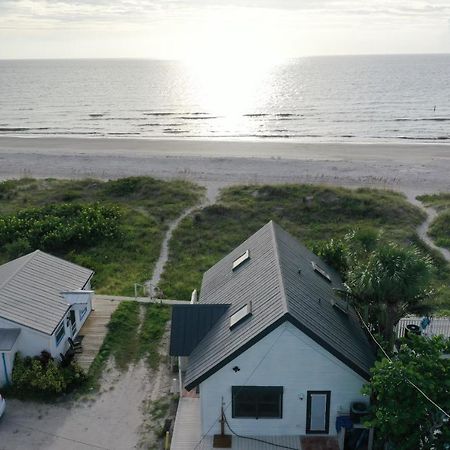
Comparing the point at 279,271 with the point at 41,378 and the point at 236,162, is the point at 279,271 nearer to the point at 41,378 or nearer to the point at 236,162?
the point at 41,378

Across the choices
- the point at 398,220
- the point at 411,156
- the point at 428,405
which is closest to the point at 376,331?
the point at 428,405

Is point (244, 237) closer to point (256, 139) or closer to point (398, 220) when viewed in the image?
point (398, 220)

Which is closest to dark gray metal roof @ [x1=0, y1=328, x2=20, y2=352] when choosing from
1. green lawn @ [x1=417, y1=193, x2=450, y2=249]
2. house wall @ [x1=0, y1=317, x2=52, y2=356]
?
house wall @ [x1=0, y1=317, x2=52, y2=356]

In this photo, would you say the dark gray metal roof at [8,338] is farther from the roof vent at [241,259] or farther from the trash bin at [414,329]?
the trash bin at [414,329]

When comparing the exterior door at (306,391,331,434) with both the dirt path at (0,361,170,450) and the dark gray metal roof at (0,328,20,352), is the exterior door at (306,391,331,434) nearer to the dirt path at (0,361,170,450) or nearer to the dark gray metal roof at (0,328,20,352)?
the dirt path at (0,361,170,450)

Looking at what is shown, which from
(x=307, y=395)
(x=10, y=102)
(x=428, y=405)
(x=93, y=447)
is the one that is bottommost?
(x=10, y=102)

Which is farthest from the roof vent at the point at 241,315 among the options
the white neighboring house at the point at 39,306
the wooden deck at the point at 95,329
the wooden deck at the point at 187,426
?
the white neighboring house at the point at 39,306

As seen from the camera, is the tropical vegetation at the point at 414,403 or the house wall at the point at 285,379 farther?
the house wall at the point at 285,379
